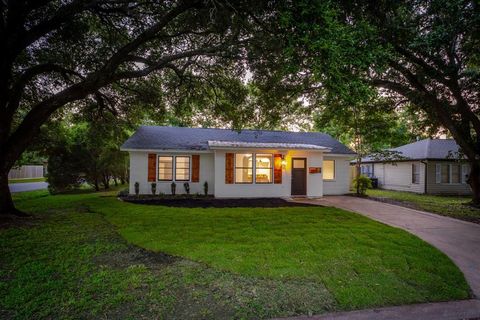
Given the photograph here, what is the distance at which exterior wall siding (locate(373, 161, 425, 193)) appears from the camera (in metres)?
17.5

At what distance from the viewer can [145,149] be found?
12.9 m

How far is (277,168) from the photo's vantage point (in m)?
13.1

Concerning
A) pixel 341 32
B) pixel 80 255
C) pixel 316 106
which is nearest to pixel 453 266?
pixel 341 32

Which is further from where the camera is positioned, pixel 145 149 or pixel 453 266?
pixel 145 149

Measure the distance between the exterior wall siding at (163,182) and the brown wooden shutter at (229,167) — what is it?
1.43 meters

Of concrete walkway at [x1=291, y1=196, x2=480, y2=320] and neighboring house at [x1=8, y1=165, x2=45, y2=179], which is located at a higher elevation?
neighboring house at [x1=8, y1=165, x2=45, y2=179]

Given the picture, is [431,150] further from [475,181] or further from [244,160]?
[244,160]

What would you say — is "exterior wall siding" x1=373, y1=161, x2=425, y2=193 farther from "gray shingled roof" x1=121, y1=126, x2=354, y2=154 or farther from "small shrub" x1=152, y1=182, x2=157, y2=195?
"small shrub" x1=152, y1=182, x2=157, y2=195

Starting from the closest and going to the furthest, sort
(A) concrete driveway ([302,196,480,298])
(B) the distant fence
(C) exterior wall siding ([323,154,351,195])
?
1. (A) concrete driveway ([302,196,480,298])
2. (C) exterior wall siding ([323,154,351,195])
3. (B) the distant fence

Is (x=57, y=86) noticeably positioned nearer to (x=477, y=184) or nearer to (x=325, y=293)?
(x=325, y=293)

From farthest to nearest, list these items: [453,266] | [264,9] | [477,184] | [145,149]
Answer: [145,149], [477,184], [264,9], [453,266]

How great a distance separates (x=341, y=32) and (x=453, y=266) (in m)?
4.72

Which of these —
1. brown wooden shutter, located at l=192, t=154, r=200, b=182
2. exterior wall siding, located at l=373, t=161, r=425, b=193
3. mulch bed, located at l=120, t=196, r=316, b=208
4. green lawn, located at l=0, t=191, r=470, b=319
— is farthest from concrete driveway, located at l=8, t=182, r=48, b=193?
exterior wall siding, located at l=373, t=161, r=425, b=193

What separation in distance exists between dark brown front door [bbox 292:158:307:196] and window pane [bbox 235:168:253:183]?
239 centimetres
